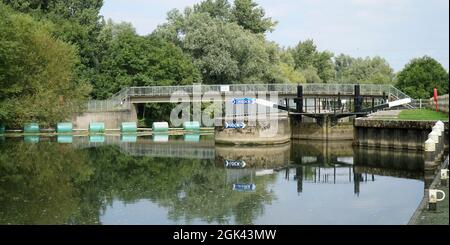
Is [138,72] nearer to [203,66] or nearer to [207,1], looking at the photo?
[203,66]

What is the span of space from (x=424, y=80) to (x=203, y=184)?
71.7 meters

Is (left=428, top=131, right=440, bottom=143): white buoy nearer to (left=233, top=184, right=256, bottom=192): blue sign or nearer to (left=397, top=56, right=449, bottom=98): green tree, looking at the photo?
(left=233, top=184, right=256, bottom=192): blue sign

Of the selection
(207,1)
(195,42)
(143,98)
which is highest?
(207,1)

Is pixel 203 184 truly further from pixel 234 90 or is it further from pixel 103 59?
pixel 103 59

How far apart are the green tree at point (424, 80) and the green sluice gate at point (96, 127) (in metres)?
50.1

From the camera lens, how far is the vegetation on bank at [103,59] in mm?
66875

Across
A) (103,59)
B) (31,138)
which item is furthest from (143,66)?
(31,138)

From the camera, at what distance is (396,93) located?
248 feet

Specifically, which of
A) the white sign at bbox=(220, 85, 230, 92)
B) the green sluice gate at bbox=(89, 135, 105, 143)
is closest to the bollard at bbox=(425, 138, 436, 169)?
the green sluice gate at bbox=(89, 135, 105, 143)

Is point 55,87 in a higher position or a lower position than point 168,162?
higher

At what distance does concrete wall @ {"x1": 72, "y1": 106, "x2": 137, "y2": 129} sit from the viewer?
7369 centimetres
